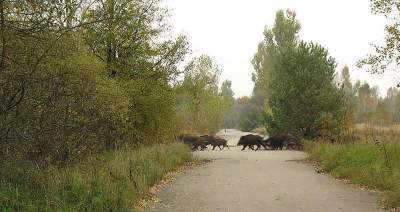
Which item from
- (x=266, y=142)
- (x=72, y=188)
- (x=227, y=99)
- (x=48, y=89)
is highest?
(x=227, y=99)

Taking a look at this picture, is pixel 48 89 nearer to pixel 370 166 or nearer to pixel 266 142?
pixel 370 166

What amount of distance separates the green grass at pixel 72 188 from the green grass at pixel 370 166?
594 cm

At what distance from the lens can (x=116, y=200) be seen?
9.53 meters

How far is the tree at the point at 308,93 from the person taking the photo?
31.1m

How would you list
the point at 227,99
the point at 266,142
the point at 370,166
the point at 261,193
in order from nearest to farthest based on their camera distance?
the point at 261,193 < the point at 370,166 < the point at 266,142 < the point at 227,99

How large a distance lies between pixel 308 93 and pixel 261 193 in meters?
19.8

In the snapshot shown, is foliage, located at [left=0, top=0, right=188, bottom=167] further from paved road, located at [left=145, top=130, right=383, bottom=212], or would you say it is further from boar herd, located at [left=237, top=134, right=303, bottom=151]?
boar herd, located at [left=237, top=134, right=303, bottom=151]

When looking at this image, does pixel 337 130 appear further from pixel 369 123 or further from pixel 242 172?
pixel 242 172

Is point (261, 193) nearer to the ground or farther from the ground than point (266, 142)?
nearer to the ground

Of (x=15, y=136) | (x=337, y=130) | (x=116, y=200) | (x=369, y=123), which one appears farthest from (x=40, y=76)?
(x=337, y=130)

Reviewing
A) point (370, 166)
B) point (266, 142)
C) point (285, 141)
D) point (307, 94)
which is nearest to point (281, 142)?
point (285, 141)

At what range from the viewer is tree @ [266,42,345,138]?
102 feet

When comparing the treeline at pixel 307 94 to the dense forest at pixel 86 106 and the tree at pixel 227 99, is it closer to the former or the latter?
the dense forest at pixel 86 106

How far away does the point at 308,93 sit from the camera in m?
31.3
